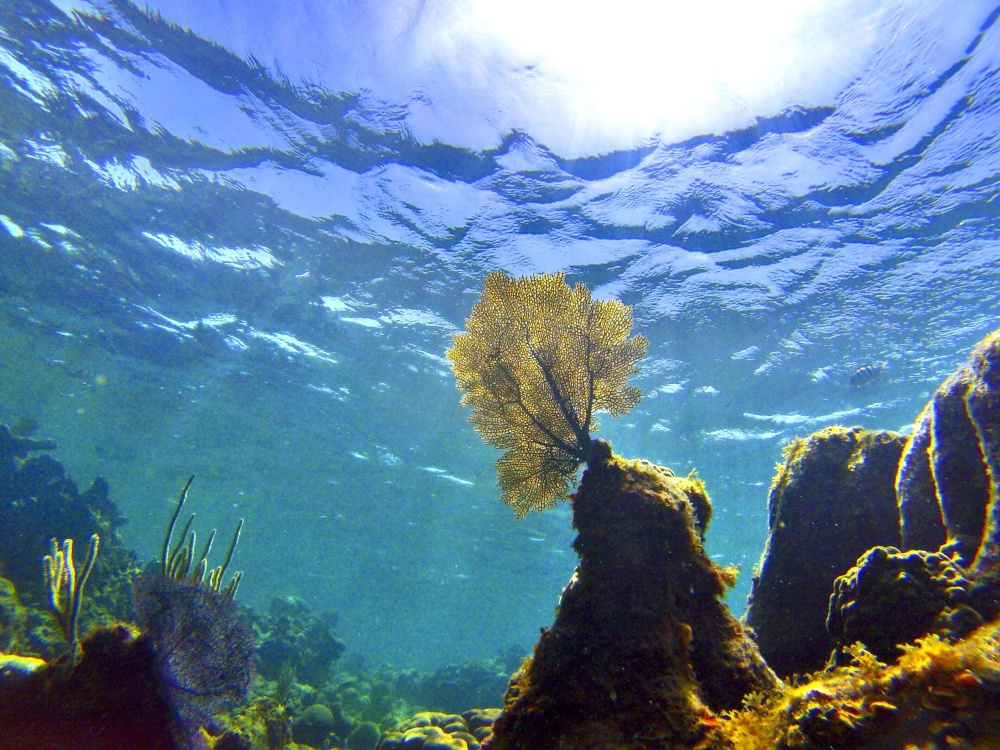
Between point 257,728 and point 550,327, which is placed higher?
point 550,327

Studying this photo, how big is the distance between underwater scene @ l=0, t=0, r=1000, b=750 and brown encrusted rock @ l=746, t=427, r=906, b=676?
4cm

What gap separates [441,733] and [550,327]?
688 centimetres

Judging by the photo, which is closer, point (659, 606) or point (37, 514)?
point (659, 606)

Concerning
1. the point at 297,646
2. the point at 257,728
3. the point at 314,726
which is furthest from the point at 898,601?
the point at 297,646

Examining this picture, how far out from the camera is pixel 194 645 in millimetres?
4543

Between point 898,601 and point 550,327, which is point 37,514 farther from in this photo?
point 898,601

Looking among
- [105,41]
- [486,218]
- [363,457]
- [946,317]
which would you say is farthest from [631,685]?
[363,457]

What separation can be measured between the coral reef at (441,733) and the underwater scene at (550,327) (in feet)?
0.30

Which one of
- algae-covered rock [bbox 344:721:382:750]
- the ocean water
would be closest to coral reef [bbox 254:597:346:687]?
algae-covered rock [bbox 344:721:382:750]

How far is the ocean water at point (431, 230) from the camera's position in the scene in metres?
8.85

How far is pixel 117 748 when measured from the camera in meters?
3.86

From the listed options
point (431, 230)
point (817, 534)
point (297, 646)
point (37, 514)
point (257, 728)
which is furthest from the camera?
point (297, 646)

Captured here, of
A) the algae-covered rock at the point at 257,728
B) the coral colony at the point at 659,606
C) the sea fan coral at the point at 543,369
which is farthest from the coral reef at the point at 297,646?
the sea fan coral at the point at 543,369

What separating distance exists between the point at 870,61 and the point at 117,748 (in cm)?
1356
